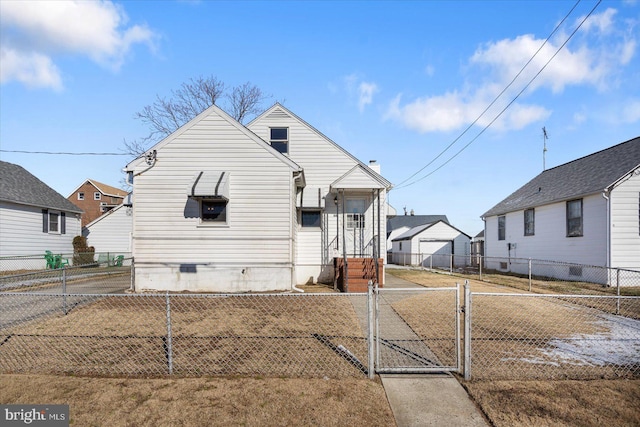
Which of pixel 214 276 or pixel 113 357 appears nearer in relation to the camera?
pixel 113 357

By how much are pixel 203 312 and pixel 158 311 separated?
111cm

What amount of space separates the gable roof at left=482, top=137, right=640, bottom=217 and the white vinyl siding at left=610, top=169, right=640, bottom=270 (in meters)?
0.54

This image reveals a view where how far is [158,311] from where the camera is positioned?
9.34 meters

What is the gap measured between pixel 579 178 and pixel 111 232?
31379mm

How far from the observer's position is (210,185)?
40.0 feet

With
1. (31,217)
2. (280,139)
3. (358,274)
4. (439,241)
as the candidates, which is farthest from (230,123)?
(439,241)

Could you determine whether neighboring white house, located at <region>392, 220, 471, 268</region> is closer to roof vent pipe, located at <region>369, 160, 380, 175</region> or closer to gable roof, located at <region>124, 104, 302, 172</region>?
roof vent pipe, located at <region>369, 160, 380, 175</region>

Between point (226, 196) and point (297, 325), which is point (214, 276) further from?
point (297, 325)

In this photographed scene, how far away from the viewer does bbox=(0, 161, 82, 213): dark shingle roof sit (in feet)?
70.0

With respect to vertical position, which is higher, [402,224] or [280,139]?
[280,139]

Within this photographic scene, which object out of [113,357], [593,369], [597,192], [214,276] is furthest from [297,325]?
[597,192]

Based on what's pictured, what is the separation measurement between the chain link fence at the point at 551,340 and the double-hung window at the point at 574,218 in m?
7.47

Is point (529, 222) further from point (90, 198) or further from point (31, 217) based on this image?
point (90, 198)

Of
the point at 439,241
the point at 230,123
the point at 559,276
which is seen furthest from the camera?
the point at 439,241
